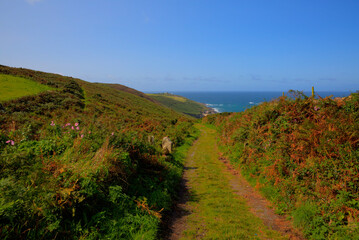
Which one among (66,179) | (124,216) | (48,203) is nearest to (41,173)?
(66,179)

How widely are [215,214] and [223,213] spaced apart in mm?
289

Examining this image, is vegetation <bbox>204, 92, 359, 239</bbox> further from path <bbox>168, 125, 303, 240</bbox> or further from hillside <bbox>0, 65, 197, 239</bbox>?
hillside <bbox>0, 65, 197, 239</bbox>


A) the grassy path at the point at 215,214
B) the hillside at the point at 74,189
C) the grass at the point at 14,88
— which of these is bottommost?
the grassy path at the point at 215,214

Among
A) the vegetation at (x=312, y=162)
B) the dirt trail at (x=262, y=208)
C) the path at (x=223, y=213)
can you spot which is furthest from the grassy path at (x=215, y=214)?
the vegetation at (x=312, y=162)

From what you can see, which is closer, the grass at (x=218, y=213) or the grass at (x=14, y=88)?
the grass at (x=218, y=213)

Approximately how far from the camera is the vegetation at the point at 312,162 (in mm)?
5078

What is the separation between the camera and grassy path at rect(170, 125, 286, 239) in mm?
5234

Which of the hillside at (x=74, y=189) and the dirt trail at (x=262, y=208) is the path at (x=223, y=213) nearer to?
the dirt trail at (x=262, y=208)

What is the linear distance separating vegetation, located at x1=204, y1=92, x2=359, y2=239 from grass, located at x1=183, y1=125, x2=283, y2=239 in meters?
1.20

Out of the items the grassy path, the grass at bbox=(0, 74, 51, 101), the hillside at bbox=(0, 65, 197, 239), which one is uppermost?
the grass at bbox=(0, 74, 51, 101)

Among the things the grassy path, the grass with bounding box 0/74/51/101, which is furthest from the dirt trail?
the grass with bounding box 0/74/51/101

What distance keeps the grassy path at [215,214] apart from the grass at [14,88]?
24.3 m

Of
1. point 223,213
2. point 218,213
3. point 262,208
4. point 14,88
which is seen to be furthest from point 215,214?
point 14,88

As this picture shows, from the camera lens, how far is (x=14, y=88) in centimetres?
2567
